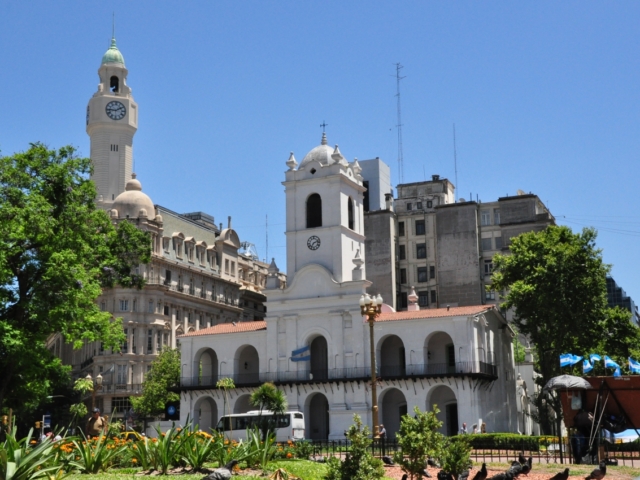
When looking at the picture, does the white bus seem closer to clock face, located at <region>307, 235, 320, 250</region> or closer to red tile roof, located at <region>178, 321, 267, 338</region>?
red tile roof, located at <region>178, 321, 267, 338</region>

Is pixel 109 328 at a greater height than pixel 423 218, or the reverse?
pixel 423 218

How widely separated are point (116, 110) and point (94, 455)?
237ft

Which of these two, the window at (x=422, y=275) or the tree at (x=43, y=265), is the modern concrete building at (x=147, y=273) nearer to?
the window at (x=422, y=275)

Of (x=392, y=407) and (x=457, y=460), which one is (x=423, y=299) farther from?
(x=457, y=460)

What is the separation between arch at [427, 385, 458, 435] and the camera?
55.3 m

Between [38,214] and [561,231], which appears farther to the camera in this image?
[561,231]

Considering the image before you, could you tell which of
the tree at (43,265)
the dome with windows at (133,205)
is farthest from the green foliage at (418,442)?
the dome with windows at (133,205)

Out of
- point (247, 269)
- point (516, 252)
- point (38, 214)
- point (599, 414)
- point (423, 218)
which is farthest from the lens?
point (247, 269)

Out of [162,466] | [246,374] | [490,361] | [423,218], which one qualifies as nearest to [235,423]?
Answer: [246,374]

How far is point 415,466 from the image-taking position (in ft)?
58.9

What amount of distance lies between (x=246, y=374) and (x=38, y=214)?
30410 mm

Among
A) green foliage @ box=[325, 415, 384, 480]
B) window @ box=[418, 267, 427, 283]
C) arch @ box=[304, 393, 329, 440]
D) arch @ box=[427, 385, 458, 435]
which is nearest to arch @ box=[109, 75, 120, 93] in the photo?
window @ box=[418, 267, 427, 283]

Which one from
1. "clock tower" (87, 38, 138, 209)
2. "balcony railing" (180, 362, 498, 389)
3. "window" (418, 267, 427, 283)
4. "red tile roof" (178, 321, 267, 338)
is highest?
"clock tower" (87, 38, 138, 209)

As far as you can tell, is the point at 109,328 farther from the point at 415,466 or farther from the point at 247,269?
the point at 247,269
